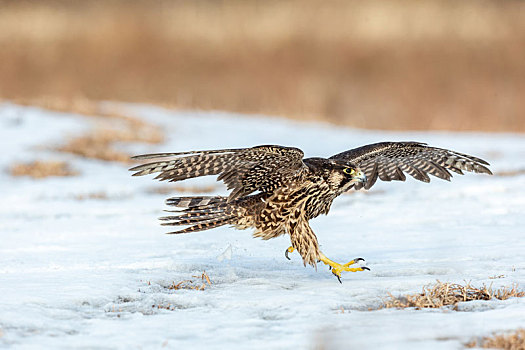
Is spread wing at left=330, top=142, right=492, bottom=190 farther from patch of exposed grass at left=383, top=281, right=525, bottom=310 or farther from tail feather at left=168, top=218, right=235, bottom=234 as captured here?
patch of exposed grass at left=383, top=281, right=525, bottom=310

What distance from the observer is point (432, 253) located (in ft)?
17.7

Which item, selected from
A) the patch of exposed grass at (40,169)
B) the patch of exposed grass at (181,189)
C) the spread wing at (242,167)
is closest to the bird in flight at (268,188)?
the spread wing at (242,167)

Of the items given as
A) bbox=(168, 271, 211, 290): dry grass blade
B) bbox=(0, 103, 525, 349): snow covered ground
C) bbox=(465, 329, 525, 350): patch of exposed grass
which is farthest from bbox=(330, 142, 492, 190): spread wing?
bbox=(465, 329, 525, 350): patch of exposed grass

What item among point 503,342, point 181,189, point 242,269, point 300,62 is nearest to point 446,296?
point 503,342

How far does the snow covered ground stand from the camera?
345 cm

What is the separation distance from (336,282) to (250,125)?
376 inches

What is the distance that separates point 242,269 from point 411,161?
5.39 feet

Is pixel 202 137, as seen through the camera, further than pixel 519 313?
Yes

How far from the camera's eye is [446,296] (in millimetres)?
3936

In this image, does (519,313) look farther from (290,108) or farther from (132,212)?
(290,108)

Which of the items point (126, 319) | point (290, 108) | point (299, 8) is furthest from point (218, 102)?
point (126, 319)

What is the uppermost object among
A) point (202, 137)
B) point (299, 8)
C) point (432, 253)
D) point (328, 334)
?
point (299, 8)

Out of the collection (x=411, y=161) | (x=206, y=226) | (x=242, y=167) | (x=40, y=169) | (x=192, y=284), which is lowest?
(x=192, y=284)

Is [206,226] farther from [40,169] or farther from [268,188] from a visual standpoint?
[40,169]
